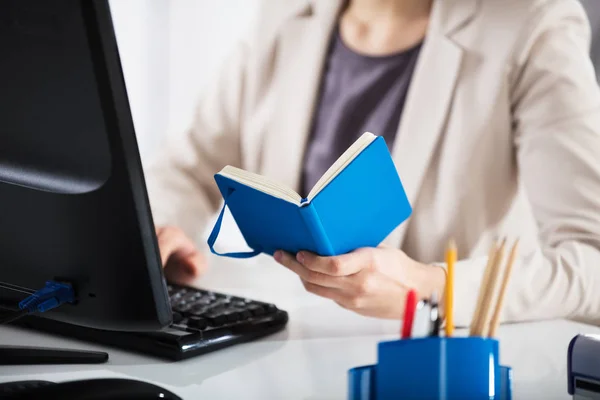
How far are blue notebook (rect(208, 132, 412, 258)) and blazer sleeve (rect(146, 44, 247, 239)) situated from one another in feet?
3.04

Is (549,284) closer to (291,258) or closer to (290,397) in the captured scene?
(291,258)

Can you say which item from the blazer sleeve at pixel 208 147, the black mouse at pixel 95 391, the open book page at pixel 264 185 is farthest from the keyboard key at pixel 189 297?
the blazer sleeve at pixel 208 147

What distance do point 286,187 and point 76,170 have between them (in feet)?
0.82

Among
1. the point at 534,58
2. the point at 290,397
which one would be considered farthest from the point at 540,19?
the point at 290,397

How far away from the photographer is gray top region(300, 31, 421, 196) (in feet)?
5.40

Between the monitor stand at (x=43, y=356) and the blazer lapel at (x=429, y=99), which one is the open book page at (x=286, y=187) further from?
the blazer lapel at (x=429, y=99)

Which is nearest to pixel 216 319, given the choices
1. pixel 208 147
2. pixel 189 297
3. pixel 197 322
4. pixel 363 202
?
pixel 197 322

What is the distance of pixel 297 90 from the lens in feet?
5.76

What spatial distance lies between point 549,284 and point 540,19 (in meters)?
0.56

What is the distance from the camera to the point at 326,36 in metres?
1.74

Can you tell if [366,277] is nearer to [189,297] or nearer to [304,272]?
[304,272]

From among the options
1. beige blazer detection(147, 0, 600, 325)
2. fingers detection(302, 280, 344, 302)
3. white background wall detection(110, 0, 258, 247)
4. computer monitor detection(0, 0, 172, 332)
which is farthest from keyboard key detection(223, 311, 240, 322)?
white background wall detection(110, 0, 258, 247)

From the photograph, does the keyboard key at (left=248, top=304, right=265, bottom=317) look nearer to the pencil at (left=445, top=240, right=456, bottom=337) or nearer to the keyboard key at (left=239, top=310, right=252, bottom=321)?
the keyboard key at (left=239, top=310, right=252, bottom=321)

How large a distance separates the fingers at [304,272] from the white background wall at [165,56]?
1.06 metres
